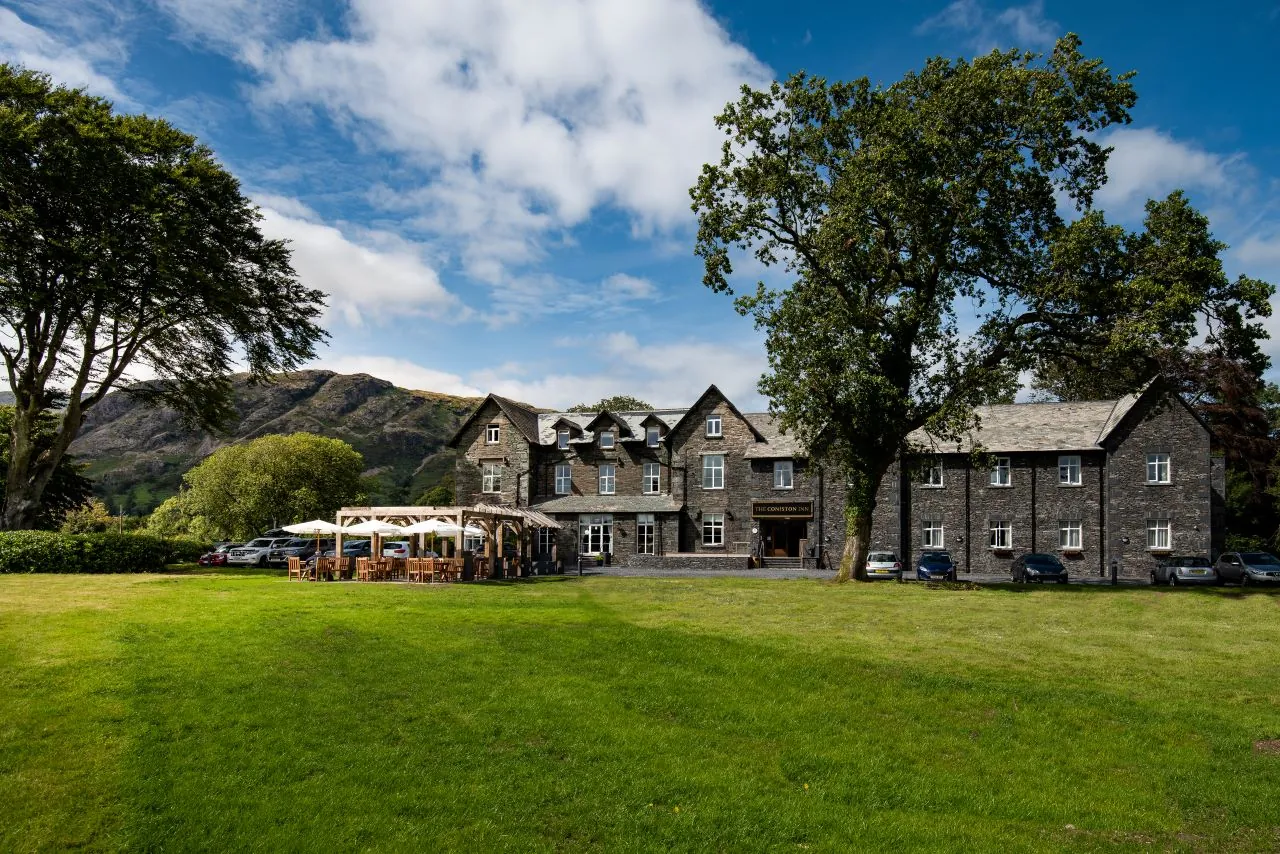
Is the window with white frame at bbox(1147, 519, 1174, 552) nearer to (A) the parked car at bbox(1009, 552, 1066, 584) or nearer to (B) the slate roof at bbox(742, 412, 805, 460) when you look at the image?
(A) the parked car at bbox(1009, 552, 1066, 584)

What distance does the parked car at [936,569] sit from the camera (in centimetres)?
3891

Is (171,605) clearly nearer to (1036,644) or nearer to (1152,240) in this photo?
(1036,644)

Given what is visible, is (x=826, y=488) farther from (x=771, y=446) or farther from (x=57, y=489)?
(x=57, y=489)

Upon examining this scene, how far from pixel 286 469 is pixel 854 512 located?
172ft

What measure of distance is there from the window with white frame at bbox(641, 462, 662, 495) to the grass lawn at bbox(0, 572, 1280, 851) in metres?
34.2

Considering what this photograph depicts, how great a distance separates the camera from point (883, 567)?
40875 mm

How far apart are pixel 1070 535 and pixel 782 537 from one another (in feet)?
54.2

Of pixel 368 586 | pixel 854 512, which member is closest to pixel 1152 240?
pixel 854 512

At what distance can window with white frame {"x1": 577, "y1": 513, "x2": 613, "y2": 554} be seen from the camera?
51844mm

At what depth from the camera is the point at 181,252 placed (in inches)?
1389

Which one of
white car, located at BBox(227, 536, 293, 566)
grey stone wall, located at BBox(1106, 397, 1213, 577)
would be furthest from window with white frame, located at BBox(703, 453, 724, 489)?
white car, located at BBox(227, 536, 293, 566)

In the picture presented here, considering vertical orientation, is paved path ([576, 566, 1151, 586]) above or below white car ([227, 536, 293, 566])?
below

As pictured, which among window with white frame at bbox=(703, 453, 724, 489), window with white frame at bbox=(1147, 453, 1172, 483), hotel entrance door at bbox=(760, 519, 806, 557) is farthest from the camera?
hotel entrance door at bbox=(760, 519, 806, 557)

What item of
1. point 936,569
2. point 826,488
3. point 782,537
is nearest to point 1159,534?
point 936,569
